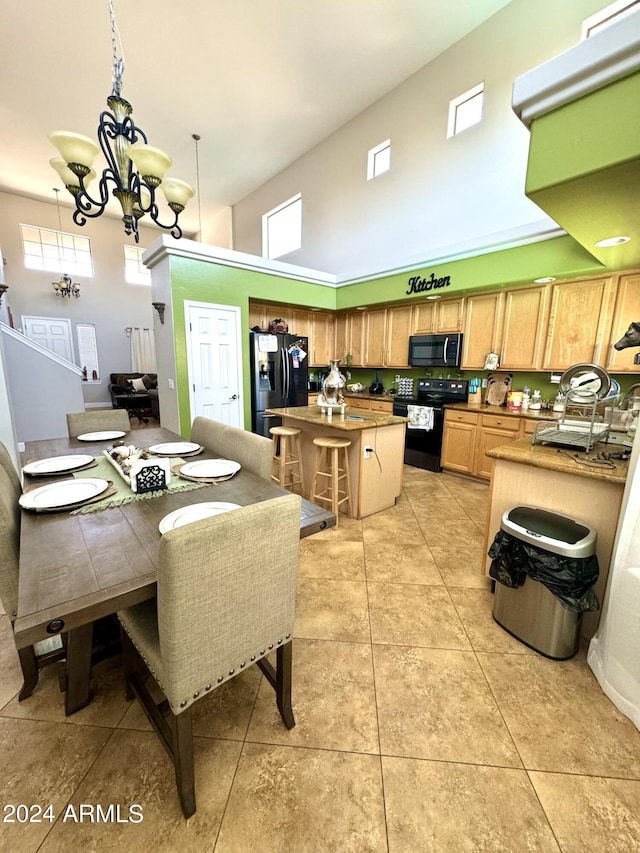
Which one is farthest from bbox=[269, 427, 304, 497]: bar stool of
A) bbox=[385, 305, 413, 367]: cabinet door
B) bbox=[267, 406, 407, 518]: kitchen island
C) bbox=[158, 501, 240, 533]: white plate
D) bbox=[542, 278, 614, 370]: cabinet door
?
bbox=[542, 278, 614, 370]: cabinet door

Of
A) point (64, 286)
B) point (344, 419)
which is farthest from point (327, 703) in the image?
point (64, 286)

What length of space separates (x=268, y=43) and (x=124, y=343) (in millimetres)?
7284

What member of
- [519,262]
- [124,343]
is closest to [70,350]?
[124,343]

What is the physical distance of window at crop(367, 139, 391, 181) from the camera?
16.3ft

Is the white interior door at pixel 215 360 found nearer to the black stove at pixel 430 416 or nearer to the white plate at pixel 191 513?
the black stove at pixel 430 416

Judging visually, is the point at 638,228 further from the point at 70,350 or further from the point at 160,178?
the point at 70,350

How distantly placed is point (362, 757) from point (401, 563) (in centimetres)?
129

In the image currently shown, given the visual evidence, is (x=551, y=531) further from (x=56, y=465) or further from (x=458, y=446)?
(x=458, y=446)

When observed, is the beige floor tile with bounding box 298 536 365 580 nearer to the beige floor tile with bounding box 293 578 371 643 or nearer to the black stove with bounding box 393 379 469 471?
the beige floor tile with bounding box 293 578 371 643

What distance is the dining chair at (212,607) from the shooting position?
0.86m

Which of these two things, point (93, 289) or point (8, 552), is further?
point (93, 289)

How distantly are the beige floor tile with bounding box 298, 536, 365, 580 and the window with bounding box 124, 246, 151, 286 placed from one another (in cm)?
925

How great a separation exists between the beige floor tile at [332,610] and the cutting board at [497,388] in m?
3.16

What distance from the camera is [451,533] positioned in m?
2.85
